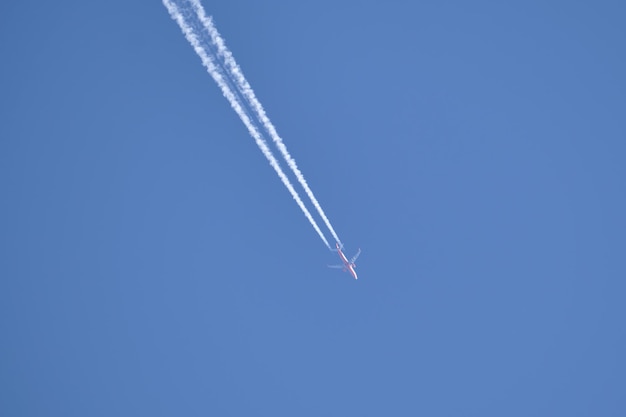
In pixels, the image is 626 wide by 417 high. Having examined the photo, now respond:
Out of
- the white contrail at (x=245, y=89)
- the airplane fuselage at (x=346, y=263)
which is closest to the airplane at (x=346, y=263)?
the airplane fuselage at (x=346, y=263)

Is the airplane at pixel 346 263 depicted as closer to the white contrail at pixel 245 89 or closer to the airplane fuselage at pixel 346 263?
the airplane fuselage at pixel 346 263

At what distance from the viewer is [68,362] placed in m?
32.4

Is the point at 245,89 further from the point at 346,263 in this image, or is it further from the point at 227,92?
the point at 346,263

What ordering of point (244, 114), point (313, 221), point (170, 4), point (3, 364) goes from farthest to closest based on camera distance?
point (3, 364)
point (313, 221)
point (244, 114)
point (170, 4)

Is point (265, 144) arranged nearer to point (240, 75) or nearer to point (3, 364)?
point (240, 75)

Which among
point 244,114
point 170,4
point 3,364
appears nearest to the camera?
point 170,4

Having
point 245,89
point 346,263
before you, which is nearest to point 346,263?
point 346,263

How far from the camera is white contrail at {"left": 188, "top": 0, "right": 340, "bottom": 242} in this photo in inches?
915

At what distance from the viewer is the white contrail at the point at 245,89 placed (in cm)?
2323

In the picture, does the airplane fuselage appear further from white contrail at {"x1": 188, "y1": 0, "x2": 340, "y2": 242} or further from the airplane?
white contrail at {"x1": 188, "y1": 0, "x2": 340, "y2": 242}

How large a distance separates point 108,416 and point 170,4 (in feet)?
70.1

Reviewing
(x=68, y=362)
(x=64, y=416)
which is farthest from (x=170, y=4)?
(x=64, y=416)

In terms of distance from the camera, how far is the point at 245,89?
24.4 m

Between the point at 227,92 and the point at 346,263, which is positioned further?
the point at 346,263
